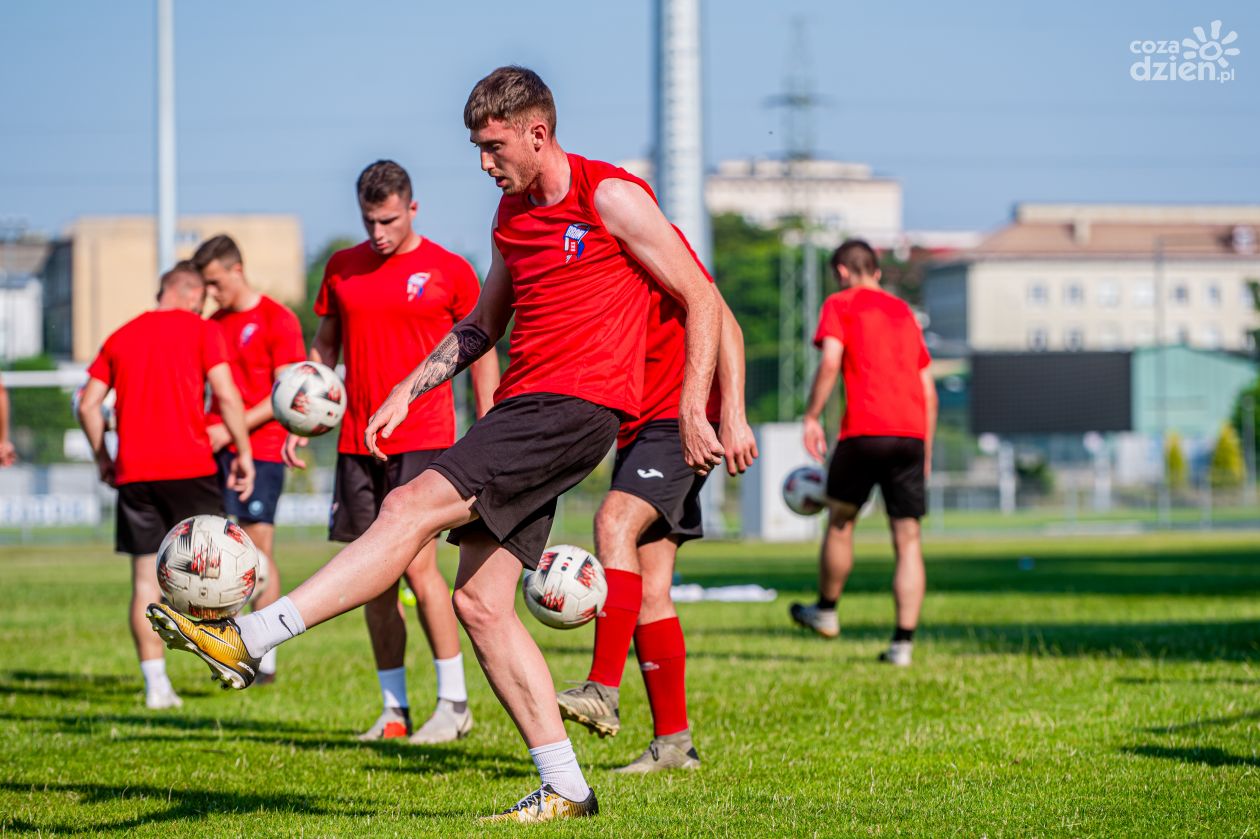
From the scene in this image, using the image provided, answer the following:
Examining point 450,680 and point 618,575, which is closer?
point 618,575

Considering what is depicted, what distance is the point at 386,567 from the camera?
189 inches

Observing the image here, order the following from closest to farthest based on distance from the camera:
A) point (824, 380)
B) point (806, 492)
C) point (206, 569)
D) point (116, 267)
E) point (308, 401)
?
1. point (206, 569)
2. point (308, 401)
3. point (824, 380)
4. point (806, 492)
5. point (116, 267)

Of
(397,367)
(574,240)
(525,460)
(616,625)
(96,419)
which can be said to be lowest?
(616,625)

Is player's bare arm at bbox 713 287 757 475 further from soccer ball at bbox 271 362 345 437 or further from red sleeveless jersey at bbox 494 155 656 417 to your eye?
soccer ball at bbox 271 362 345 437

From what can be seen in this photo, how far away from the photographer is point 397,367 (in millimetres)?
7457

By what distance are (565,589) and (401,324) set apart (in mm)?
2545

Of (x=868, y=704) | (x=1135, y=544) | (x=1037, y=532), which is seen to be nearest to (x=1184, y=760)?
(x=868, y=704)

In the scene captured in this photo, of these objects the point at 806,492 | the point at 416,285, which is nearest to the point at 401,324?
the point at 416,285

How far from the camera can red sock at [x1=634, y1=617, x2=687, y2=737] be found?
646cm

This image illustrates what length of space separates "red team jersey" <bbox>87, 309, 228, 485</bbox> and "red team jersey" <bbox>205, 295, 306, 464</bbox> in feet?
1.94

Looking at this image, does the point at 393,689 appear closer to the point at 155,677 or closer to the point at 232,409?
the point at 155,677

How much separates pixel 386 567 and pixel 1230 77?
19.0 feet

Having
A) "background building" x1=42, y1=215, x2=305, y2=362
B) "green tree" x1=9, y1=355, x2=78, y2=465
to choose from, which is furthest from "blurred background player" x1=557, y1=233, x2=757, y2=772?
"background building" x1=42, y1=215, x2=305, y2=362

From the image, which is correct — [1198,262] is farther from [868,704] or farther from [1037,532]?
[868,704]
